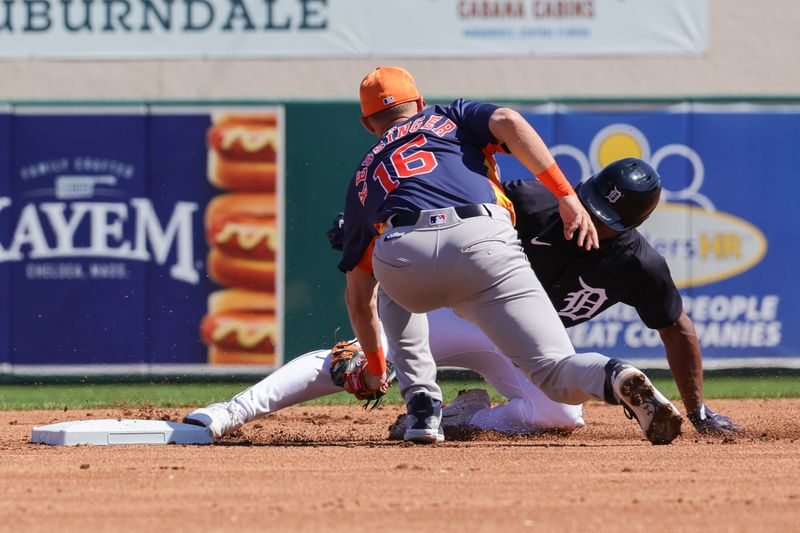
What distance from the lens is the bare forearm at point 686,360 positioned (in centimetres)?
536

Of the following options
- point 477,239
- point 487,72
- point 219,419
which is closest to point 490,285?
point 477,239

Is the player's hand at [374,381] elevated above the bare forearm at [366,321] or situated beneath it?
situated beneath

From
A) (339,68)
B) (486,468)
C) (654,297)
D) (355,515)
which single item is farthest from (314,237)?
(355,515)

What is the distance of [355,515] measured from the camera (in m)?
3.43

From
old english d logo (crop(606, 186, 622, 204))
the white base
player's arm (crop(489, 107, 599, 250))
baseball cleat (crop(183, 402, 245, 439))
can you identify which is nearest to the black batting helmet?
old english d logo (crop(606, 186, 622, 204))

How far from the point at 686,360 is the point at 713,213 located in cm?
428

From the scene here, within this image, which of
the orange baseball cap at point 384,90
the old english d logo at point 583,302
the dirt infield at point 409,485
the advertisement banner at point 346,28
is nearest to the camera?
the dirt infield at point 409,485

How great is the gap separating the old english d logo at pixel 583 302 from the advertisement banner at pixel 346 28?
7223mm

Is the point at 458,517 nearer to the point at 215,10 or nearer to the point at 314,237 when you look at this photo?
the point at 314,237

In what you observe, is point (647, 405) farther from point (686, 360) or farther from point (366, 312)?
point (366, 312)

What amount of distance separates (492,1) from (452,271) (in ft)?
27.5

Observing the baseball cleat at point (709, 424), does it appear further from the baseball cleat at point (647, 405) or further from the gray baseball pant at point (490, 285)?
the gray baseball pant at point (490, 285)

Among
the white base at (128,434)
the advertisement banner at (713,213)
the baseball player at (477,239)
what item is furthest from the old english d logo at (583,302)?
the advertisement banner at (713,213)

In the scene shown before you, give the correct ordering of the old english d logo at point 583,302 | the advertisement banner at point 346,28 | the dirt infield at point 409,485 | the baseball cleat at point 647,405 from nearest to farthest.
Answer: the dirt infield at point 409,485 < the baseball cleat at point 647,405 < the old english d logo at point 583,302 < the advertisement banner at point 346,28
